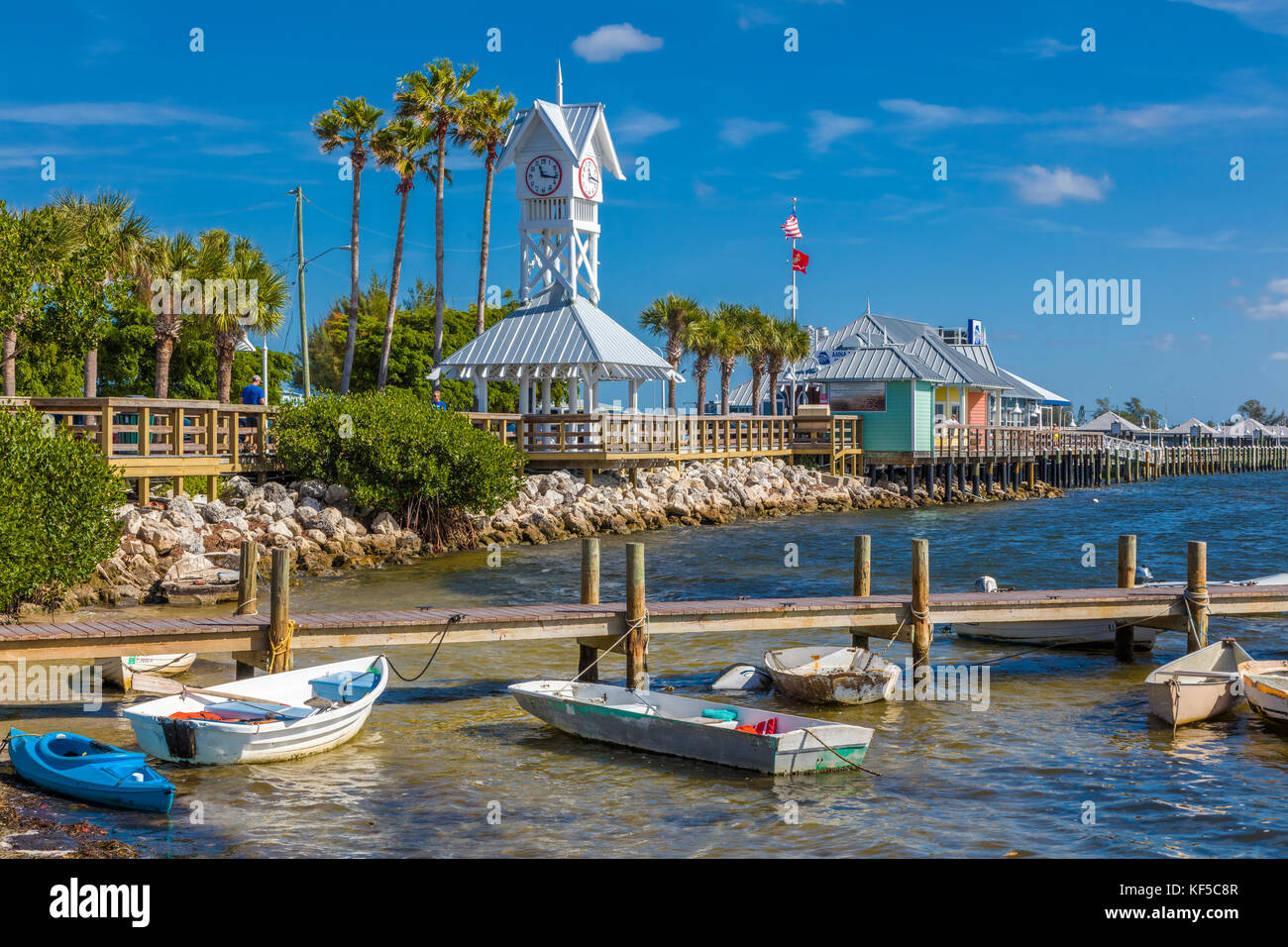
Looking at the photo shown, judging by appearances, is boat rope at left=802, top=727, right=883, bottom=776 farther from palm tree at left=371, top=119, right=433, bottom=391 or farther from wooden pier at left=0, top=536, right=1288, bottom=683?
palm tree at left=371, top=119, right=433, bottom=391

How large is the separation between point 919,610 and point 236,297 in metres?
27.2

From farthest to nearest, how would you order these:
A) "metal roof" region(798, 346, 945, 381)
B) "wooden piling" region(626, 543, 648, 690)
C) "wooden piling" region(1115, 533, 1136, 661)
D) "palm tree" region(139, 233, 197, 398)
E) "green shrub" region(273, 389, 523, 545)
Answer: "metal roof" region(798, 346, 945, 381) → "palm tree" region(139, 233, 197, 398) → "green shrub" region(273, 389, 523, 545) → "wooden piling" region(1115, 533, 1136, 661) → "wooden piling" region(626, 543, 648, 690)

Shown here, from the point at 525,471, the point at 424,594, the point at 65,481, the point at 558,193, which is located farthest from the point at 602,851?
the point at 558,193

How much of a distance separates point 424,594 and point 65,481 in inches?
297

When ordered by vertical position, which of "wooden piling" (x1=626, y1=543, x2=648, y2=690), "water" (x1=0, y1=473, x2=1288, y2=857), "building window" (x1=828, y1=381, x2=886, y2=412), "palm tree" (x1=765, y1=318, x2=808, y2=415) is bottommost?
"water" (x1=0, y1=473, x2=1288, y2=857)

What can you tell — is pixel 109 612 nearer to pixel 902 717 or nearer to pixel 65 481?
pixel 65 481

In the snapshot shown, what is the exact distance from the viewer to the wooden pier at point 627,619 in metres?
14.0

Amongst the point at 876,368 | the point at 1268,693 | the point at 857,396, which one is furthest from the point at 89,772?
the point at 857,396

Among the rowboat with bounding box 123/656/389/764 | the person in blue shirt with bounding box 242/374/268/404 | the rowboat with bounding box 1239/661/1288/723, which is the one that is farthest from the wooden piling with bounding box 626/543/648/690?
the person in blue shirt with bounding box 242/374/268/404

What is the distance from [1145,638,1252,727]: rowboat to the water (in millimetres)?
210

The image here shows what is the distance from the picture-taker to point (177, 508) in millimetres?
25828

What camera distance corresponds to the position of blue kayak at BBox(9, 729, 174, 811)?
35.1 ft

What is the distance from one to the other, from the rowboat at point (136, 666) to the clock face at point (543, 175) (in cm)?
2891

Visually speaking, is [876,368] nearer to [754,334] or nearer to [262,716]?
[754,334]
